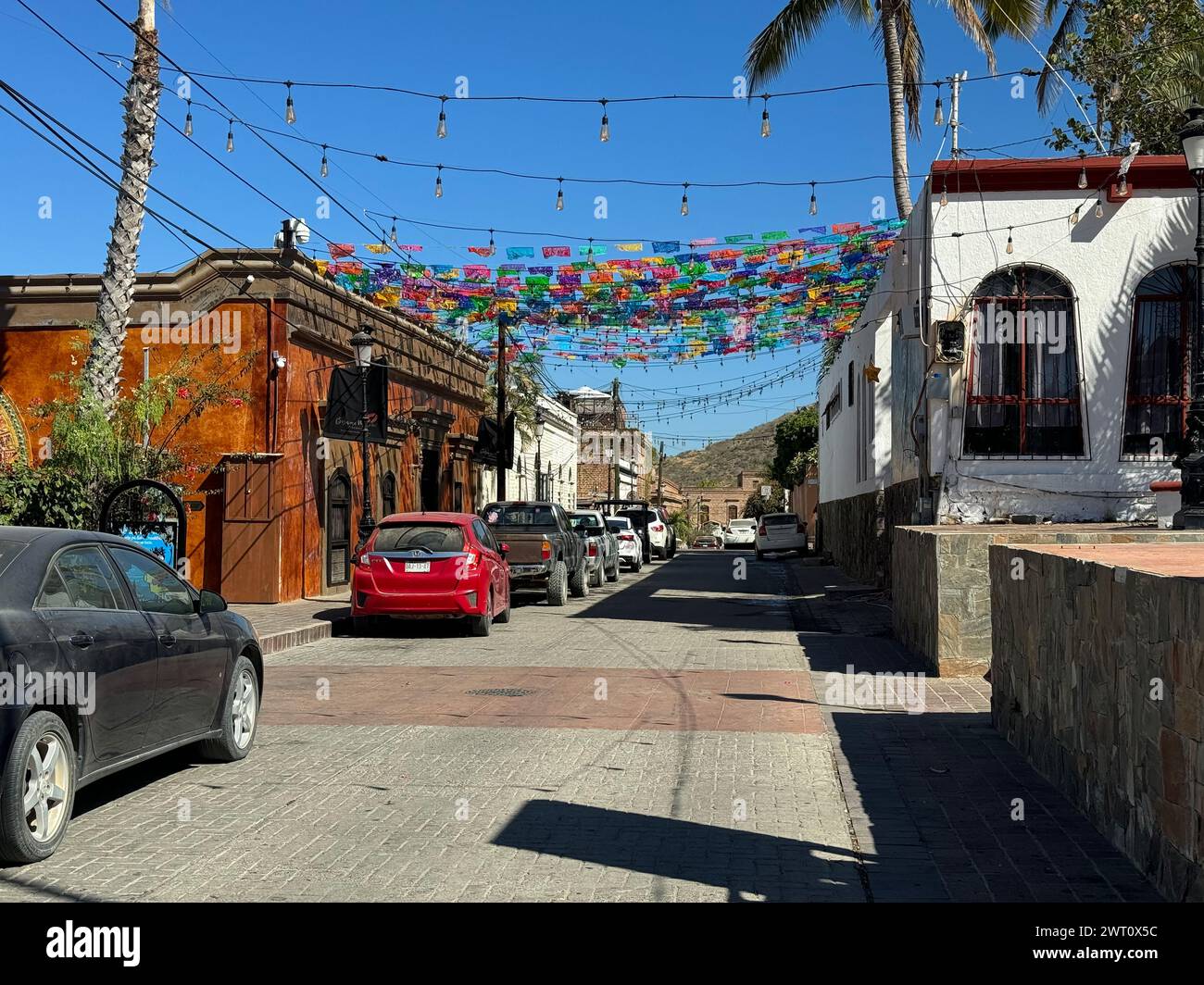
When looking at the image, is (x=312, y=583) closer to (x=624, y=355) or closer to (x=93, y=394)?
(x=93, y=394)

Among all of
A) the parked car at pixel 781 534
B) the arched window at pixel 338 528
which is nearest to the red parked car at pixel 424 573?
the arched window at pixel 338 528

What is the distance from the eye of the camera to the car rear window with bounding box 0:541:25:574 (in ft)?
20.3

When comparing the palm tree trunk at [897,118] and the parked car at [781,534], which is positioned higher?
the palm tree trunk at [897,118]

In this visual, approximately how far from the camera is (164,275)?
22.3m

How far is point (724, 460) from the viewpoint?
157m

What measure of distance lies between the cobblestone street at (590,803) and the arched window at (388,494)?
52.0 feet

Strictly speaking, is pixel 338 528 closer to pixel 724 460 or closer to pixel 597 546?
pixel 597 546

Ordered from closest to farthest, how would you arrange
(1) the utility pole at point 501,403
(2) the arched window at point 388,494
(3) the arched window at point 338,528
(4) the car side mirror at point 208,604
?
(4) the car side mirror at point 208,604, (3) the arched window at point 338,528, (2) the arched window at point 388,494, (1) the utility pole at point 501,403

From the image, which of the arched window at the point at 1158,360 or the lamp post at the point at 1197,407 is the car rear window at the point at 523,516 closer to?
the arched window at the point at 1158,360

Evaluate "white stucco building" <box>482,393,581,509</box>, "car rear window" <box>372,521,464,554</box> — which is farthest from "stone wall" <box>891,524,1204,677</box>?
"white stucco building" <box>482,393,581,509</box>

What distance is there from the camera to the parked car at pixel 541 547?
896 inches

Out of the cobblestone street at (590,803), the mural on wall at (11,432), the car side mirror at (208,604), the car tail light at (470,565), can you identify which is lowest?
the cobblestone street at (590,803)

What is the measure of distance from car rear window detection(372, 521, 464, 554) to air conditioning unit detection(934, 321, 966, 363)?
7479 mm

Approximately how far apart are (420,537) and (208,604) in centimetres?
938
